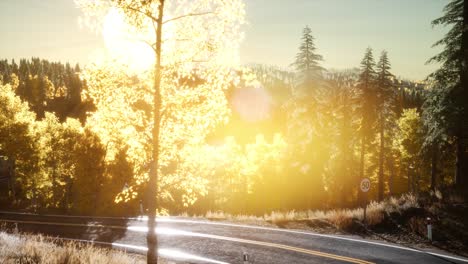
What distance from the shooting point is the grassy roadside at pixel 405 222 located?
52.8ft

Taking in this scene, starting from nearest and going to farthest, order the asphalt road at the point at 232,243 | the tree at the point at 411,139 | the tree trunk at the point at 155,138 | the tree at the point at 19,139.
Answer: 1. the tree trunk at the point at 155,138
2. the asphalt road at the point at 232,243
3. the tree at the point at 19,139
4. the tree at the point at 411,139

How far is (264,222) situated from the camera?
2128cm

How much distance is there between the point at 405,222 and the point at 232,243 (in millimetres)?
9094

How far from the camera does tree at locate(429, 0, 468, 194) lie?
2267cm

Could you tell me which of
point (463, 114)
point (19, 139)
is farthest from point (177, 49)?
point (19, 139)

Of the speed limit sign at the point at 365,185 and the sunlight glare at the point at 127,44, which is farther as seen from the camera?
the speed limit sign at the point at 365,185

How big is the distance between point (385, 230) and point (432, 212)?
2800 millimetres

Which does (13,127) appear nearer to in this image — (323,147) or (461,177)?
(323,147)

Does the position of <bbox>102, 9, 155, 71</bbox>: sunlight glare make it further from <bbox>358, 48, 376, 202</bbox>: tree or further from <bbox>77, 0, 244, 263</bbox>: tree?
<bbox>358, 48, 376, 202</bbox>: tree

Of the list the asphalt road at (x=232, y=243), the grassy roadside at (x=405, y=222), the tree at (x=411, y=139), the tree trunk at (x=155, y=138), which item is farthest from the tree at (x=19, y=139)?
the tree at (x=411, y=139)

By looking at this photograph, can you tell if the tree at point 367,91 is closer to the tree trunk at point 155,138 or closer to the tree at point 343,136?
the tree at point 343,136

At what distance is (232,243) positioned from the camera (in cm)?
1667

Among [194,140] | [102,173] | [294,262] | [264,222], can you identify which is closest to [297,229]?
[264,222]

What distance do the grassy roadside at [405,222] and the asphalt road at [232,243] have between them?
1347 millimetres
